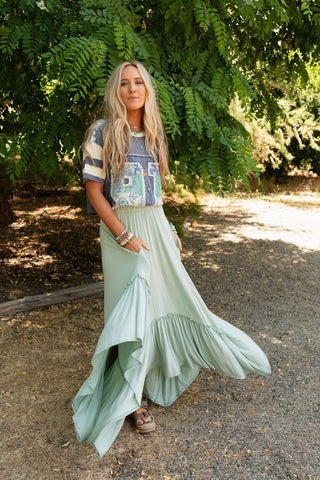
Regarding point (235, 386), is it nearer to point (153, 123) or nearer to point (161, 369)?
Answer: point (161, 369)

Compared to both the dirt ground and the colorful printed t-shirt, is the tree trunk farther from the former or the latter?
the colorful printed t-shirt

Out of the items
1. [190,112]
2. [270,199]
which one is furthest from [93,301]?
[270,199]

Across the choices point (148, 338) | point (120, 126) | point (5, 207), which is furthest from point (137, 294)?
point (5, 207)

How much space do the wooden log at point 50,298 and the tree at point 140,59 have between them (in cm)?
157

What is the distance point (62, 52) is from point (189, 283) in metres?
1.83

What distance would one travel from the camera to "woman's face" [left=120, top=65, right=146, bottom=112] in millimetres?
2846

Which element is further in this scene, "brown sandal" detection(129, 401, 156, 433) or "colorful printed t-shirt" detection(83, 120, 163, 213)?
"brown sandal" detection(129, 401, 156, 433)

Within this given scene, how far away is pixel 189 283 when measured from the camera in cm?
319

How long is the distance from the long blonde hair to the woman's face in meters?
0.02

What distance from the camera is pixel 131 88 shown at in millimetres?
2836

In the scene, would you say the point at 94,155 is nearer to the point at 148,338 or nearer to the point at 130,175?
the point at 130,175

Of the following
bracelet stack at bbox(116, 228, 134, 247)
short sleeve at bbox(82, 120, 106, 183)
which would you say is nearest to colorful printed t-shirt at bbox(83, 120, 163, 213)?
short sleeve at bbox(82, 120, 106, 183)

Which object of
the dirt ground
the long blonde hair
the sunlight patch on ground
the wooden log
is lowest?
the dirt ground

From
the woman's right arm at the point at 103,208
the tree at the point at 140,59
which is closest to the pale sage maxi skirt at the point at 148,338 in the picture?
the woman's right arm at the point at 103,208
